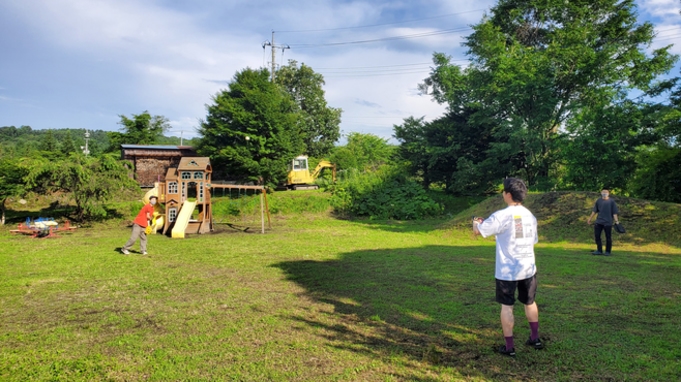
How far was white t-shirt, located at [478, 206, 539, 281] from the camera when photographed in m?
4.33

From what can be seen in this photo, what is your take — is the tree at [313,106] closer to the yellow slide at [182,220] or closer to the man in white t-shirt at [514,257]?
the yellow slide at [182,220]

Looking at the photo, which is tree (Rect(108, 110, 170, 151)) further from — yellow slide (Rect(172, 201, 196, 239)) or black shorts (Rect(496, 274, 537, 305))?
black shorts (Rect(496, 274, 537, 305))

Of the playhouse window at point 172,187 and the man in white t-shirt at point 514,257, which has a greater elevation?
the playhouse window at point 172,187

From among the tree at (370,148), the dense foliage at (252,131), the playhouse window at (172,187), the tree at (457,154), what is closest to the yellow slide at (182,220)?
the playhouse window at (172,187)

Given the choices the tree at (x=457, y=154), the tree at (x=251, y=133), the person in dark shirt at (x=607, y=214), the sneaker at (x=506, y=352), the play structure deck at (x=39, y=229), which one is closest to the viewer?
the sneaker at (x=506, y=352)

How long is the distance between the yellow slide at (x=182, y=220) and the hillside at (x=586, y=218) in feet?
34.8

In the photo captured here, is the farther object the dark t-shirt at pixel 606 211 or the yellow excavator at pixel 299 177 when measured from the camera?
the yellow excavator at pixel 299 177

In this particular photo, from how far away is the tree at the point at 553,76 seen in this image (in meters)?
23.8

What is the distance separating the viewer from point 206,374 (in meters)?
3.76

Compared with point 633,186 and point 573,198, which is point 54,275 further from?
point 633,186

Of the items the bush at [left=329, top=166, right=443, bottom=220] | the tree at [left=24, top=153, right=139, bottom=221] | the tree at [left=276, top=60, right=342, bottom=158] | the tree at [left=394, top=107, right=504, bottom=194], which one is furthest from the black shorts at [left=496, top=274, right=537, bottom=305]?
the tree at [left=276, top=60, right=342, bottom=158]

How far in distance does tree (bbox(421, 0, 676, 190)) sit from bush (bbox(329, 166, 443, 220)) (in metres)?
4.68

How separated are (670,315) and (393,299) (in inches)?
144

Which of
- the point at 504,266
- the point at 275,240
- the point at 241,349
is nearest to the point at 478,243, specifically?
the point at 275,240
